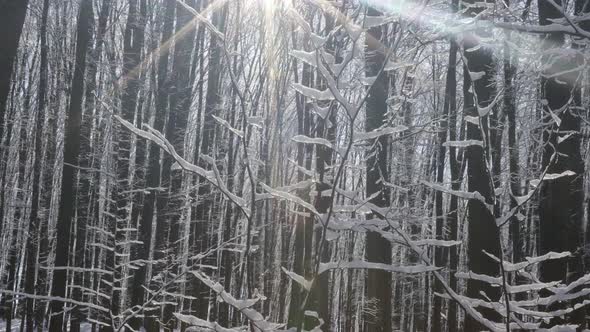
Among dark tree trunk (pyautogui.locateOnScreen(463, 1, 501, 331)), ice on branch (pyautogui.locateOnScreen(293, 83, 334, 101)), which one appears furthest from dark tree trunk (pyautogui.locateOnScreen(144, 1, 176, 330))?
ice on branch (pyautogui.locateOnScreen(293, 83, 334, 101))

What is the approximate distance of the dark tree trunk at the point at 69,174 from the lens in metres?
9.60

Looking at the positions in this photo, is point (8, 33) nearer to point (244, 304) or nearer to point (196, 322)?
point (196, 322)

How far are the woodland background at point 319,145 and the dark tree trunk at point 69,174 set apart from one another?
35 mm

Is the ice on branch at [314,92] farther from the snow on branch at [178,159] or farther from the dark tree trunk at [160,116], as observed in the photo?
the dark tree trunk at [160,116]

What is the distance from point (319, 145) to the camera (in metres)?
2.19

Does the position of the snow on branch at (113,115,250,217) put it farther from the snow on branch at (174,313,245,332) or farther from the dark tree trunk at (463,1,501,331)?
the dark tree trunk at (463,1,501,331)

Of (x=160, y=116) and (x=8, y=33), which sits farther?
(x=160, y=116)

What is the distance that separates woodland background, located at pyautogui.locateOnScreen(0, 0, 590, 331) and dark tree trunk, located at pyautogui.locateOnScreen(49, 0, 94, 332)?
0.12ft

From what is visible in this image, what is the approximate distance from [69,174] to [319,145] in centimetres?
931

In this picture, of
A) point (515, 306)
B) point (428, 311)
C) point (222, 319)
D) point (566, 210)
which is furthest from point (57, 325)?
point (428, 311)

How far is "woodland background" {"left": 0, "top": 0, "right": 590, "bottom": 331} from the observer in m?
2.12

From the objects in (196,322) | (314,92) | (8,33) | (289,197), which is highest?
(8,33)

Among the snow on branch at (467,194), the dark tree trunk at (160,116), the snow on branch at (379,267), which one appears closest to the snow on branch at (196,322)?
the snow on branch at (379,267)

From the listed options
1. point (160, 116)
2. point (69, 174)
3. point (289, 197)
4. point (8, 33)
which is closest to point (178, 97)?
point (160, 116)
